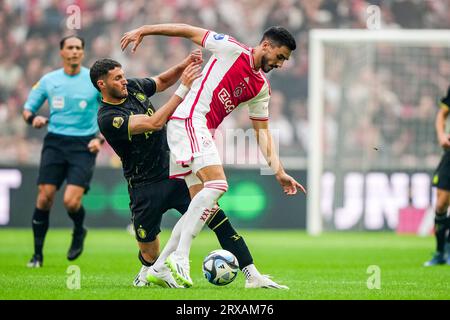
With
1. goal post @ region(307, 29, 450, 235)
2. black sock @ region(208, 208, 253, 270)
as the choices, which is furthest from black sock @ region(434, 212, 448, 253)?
goal post @ region(307, 29, 450, 235)

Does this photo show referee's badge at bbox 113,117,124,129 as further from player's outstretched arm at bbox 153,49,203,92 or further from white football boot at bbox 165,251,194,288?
white football boot at bbox 165,251,194,288

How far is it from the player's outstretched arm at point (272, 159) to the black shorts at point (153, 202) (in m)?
0.81

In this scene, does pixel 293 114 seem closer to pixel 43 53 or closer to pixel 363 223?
pixel 363 223

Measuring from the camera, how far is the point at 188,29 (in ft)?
26.9

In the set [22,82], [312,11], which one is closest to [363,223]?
[312,11]

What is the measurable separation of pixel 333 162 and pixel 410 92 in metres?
2.19

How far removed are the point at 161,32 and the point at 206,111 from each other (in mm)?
763

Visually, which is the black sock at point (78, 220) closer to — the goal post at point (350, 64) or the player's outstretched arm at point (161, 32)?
the player's outstretched arm at point (161, 32)

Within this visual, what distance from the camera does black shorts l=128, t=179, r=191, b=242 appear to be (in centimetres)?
877

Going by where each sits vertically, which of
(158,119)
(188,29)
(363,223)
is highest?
(188,29)

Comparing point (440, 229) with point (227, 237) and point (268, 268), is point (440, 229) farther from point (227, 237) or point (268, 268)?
point (227, 237)

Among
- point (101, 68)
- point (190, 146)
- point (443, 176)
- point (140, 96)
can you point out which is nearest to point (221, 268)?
point (190, 146)

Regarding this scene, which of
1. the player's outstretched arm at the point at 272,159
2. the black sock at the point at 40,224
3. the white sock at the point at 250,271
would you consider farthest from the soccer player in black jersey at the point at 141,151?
the black sock at the point at 40,224

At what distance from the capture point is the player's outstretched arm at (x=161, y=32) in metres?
7.95
